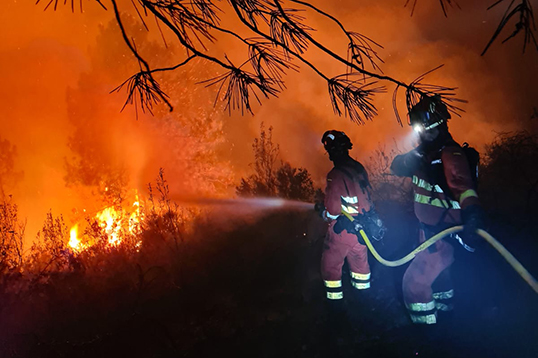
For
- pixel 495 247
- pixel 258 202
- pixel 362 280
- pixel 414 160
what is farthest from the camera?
pixel 258 202

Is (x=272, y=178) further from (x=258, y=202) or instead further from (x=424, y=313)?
(x=424, y=313)

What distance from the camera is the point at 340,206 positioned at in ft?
14.4

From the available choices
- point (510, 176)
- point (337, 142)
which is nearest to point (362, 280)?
point (337, 142)

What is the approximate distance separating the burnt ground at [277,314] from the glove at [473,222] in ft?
2.63

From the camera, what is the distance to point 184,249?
7.85 metres

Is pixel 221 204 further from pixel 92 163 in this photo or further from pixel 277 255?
pixel 92 163

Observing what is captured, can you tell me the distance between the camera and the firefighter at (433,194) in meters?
3.41

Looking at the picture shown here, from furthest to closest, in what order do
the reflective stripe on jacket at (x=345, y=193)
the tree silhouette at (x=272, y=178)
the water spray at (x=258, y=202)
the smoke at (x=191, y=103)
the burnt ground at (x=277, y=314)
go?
the tree silhouette at (x=272, y=178) → the smoke at (x=191, y=103) → the water spray at (x=258, y=202) → the reflective stripe on jacket at (x=345, y=193) → the burnt ground at (x=277, y=314)

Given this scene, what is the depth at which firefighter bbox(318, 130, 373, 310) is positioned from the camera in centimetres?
441

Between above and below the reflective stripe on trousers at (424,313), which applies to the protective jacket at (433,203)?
above

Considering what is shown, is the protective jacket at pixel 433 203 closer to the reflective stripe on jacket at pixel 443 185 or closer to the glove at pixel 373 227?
the reflective stripe on jacket at pixel 443 185

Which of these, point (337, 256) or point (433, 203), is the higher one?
point (433, 203)

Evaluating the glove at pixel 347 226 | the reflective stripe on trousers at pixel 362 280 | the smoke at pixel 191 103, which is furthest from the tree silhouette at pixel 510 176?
the glove at pixel 347 226

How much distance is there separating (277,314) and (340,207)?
1.83 meters
